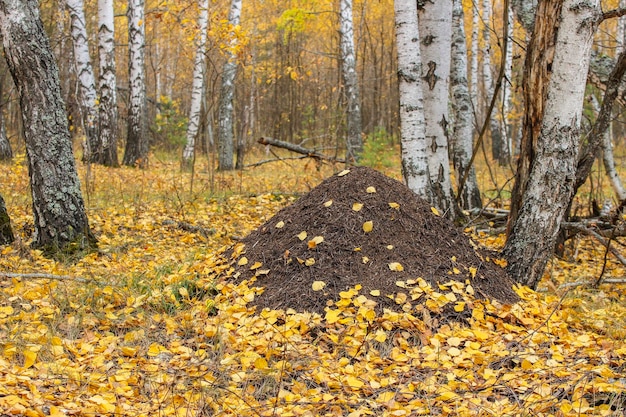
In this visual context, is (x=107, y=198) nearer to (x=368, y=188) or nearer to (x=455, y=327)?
(x=368, y=188)

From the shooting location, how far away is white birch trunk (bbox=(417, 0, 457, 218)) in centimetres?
583

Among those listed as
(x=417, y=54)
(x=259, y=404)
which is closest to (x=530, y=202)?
(x=417, y=54)

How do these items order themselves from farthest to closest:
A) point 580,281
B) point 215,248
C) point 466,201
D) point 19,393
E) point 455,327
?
point 466,201, point 215,248, point 580,281, point 455,327, point 19,393

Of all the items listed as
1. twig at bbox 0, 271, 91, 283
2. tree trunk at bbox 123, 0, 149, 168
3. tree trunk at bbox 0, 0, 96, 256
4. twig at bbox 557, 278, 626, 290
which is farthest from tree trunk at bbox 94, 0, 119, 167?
twig at bbox 557, 278, 626, 290

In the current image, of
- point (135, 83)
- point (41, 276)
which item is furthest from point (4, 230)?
point (135, 83)

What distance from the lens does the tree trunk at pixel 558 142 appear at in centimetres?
425

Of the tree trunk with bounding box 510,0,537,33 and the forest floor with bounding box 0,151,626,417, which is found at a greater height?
the tree trunk with bounding box 510,0,537,33

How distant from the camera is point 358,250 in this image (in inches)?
171

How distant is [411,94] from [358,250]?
5.92ft

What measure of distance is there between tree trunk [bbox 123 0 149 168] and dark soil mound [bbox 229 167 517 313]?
24.2 ft

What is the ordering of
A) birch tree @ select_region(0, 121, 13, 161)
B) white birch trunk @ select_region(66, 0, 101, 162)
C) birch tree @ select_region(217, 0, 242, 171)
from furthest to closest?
birch tree @ select_region(217, 0, 242, 171), birch tree @ select_region(0, 121, 13, 161), white birch trunk @ select_region(66, 0, 101, 162)

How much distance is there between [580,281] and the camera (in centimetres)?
516

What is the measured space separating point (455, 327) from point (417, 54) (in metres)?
2.70

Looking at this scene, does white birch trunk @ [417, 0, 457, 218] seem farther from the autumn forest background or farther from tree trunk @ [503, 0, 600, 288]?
tree trunk @ [503, 0, 600, 288]
